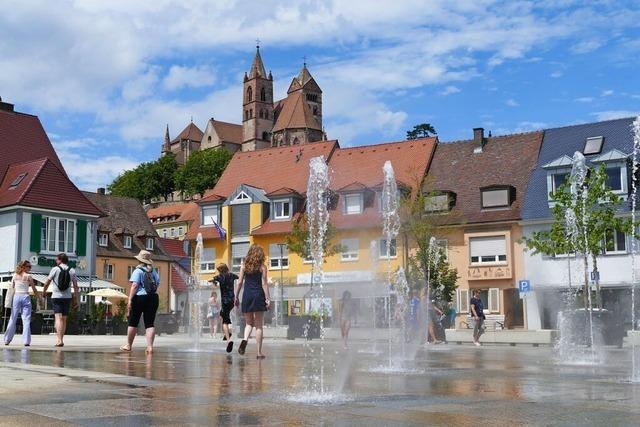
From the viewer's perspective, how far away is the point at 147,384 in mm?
8586

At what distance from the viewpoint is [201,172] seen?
119312 millimetres

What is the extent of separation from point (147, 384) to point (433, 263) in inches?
1451

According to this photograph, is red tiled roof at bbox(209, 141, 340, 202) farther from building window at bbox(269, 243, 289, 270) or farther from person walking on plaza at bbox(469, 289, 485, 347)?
person walking on plaza at bbox(469, 289, 485, 347)

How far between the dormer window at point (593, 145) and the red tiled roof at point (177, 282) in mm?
38558

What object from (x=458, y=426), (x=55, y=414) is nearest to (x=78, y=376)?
(x=55, y=414)

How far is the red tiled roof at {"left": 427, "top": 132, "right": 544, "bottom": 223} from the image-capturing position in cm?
5009

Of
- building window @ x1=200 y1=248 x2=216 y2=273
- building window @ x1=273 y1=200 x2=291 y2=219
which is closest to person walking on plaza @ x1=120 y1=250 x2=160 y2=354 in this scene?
building window @ x1=273 y1=200 x2=291 y2=219

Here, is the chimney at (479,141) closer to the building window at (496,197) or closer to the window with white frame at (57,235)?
the building window at (496,197)

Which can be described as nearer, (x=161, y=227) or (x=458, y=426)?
(x=458, y=426)

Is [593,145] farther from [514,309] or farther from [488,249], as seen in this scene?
[514,309]

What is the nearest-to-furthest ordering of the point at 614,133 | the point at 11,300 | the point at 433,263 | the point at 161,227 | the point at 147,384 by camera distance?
the point at 147,384, the point at 11,300, the point at 433,263, the point at 614,133, the point at 161,227

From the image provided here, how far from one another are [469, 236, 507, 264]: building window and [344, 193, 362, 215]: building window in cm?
826

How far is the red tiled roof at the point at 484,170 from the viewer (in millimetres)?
50094

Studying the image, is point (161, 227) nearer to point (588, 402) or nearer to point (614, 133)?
point (614, 133)
